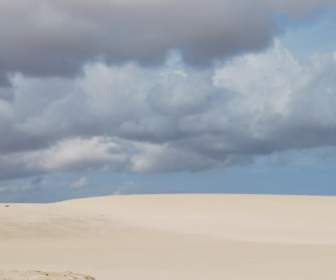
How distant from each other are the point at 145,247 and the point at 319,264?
8.12 metres

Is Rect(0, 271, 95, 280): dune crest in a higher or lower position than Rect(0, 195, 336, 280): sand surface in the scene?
lower

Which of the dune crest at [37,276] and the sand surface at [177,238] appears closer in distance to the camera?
the dune crest at [37,276]

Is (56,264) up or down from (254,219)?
down

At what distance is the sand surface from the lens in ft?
61.9

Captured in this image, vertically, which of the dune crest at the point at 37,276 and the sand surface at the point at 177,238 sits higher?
the sand surface at the point at 177,238

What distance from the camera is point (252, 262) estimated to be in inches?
807

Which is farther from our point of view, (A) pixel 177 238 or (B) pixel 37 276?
(A) pixel 177 238

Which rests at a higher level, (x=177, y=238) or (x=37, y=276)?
(x=177, y=238)

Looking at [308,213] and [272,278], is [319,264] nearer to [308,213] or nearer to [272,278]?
[272,278]

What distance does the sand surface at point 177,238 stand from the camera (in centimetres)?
1888

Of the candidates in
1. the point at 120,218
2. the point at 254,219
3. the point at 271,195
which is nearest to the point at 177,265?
the point at 120,218

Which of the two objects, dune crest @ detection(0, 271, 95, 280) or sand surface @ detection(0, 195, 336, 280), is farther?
sand surface @ detection(0, 195, 336, 280)

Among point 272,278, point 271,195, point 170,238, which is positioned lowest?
point 272,278

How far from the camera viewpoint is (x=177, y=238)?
2975cm
